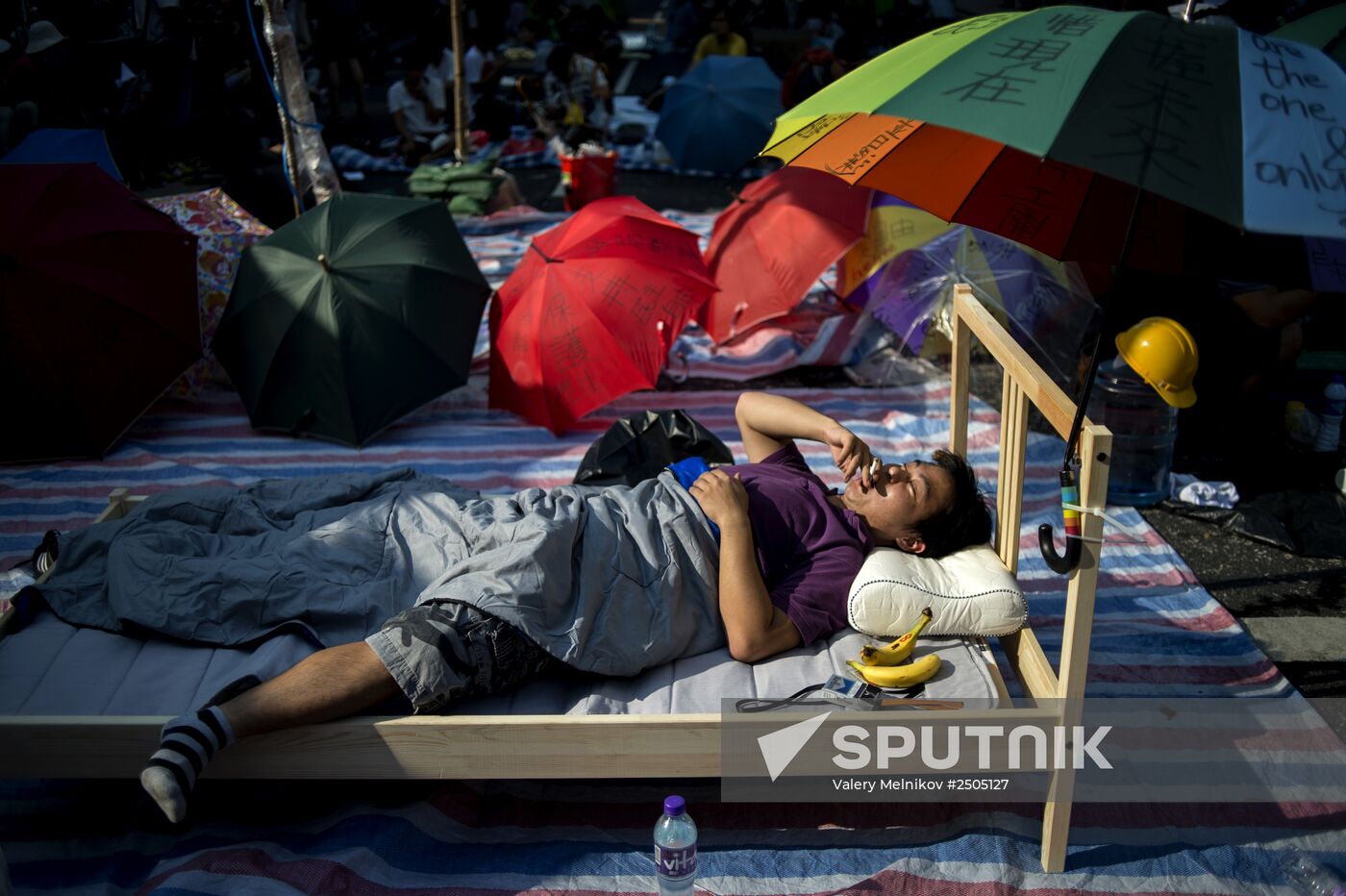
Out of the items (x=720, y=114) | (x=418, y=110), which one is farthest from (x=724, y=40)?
(x=418, y=110)

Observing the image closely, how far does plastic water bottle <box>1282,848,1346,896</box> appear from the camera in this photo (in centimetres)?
267

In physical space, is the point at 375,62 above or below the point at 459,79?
below

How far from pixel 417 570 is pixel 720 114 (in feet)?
25.1

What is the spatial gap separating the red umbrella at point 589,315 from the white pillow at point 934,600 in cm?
207

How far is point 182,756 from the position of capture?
2.40 meters

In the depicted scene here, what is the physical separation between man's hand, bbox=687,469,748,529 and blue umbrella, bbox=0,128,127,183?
4153 millimetres

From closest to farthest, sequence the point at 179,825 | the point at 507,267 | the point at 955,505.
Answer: the point at 179,825 → the point at 955,505 → the point at 507,267

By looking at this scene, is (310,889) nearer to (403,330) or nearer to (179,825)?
(179,825)

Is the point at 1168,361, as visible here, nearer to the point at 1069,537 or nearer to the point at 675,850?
the point at 1069,537

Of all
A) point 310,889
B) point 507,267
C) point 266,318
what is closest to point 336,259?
point 266,318

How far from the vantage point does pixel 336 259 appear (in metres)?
4.84

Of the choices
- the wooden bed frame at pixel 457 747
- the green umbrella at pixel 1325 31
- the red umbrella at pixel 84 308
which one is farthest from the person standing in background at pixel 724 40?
the wooden bed frame at pixel 457 747

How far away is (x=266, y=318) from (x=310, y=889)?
9.48 ft

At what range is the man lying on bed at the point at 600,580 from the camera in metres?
2.63
